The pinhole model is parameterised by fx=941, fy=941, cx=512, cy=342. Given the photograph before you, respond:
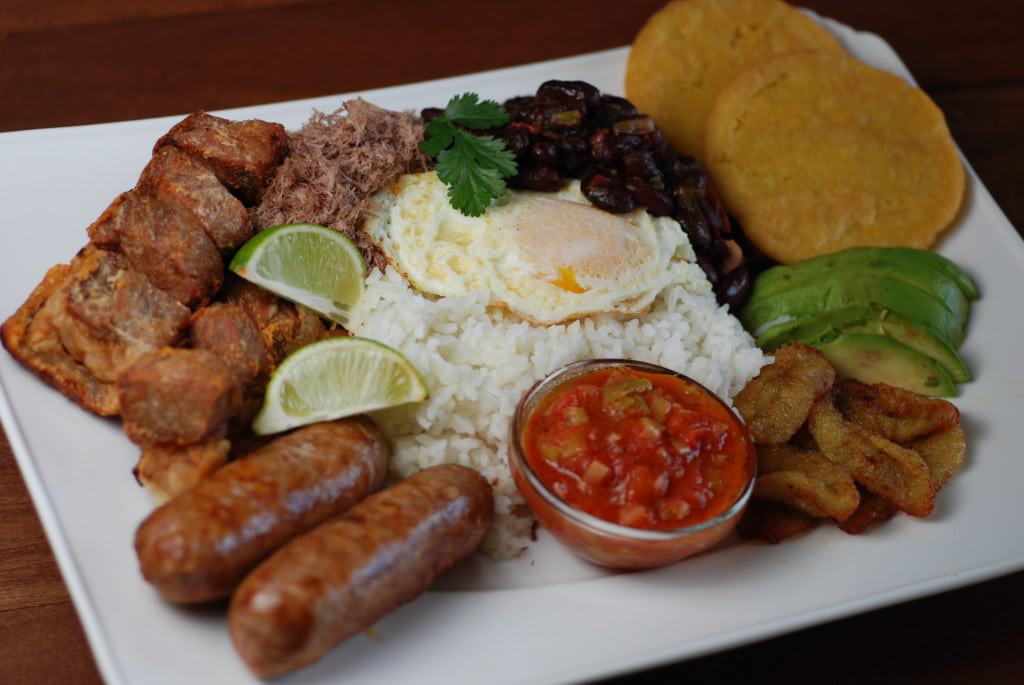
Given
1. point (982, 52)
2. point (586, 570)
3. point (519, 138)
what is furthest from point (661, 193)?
point (982, 52)

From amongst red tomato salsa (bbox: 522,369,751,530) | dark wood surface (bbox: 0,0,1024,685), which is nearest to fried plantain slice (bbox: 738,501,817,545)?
red tomato salsa (bbox: 522,369,751,530)

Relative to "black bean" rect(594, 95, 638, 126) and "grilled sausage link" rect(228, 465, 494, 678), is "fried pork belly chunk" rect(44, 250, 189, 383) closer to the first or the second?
Result: "grilled sausage link" rect(228, 465, 494, 678)

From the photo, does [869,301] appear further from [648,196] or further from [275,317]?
[275,317]

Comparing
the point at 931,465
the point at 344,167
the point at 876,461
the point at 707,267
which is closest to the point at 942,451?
the point at 931,465

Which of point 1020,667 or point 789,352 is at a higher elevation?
point 789,352

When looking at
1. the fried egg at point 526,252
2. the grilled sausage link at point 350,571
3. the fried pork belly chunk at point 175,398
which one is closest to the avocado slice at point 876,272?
the fried egg at point 526,252

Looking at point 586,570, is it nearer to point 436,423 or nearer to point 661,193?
point 436,423
